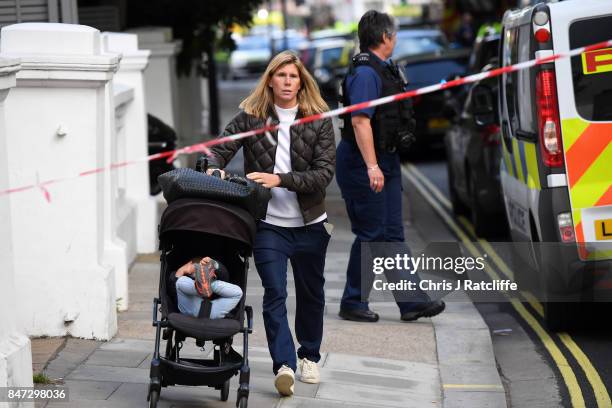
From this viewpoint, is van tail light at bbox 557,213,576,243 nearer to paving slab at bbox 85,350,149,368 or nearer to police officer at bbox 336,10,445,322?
police officer at bbox 336,10,445,322

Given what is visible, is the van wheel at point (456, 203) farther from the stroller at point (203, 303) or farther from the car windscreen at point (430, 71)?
the stroller at point (203, 303)

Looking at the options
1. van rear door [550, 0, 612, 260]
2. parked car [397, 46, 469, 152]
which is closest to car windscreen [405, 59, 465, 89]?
parked car [397, 46, 469, 152]

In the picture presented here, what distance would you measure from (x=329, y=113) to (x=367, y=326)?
2716mm

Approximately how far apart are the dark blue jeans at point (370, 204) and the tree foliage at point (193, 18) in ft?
29.8

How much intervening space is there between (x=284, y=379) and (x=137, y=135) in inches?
224

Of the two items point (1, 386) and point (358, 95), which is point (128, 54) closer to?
point (358, 95)

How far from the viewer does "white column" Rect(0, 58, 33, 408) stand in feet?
20.2

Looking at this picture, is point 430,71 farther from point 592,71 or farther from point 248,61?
point 248,61

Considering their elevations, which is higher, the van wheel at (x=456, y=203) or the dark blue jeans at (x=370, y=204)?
the dark blue jeans at (x=370, y=204)

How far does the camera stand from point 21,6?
1078 cm

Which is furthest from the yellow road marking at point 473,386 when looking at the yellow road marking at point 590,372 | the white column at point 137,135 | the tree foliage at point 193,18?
the tree foliage at point 193,18

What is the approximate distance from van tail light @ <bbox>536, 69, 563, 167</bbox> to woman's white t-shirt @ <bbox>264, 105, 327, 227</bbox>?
2.11m

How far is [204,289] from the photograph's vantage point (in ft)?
21.2

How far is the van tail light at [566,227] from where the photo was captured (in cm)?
853
